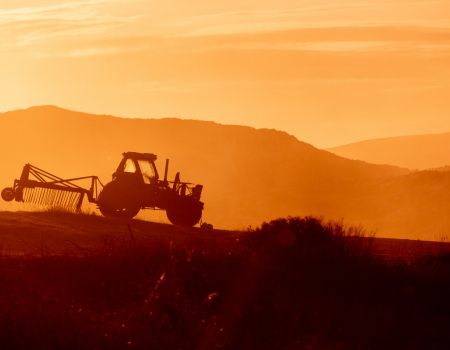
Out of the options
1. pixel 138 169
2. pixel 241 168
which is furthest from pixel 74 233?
pixel 241 168

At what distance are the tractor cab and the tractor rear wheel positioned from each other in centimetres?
118

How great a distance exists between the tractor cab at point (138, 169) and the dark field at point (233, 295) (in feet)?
39.9

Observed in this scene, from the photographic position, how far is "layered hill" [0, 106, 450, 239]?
119375 mm

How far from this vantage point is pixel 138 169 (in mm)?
39562

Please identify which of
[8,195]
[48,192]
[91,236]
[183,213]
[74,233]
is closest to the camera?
[91,236]

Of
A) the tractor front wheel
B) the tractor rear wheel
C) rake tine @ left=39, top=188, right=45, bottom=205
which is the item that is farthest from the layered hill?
the tractor front wheel

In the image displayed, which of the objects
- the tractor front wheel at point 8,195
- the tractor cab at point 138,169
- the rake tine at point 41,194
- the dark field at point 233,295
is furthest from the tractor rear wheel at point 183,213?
the dark field at point 233,295

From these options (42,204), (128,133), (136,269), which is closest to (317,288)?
(136,269)

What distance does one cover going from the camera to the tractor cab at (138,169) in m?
39.4

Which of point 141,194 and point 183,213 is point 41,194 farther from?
point 183,213

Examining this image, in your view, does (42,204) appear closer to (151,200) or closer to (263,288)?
(151,200)

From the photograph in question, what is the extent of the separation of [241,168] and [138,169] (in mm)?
114543

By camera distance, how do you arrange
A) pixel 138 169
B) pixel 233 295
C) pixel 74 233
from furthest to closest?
pixel 138 169
pixel 74 233
pixel 233 295

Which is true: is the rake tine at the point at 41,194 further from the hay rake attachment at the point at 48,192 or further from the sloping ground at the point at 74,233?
the sloping ground at the point at 74,233
